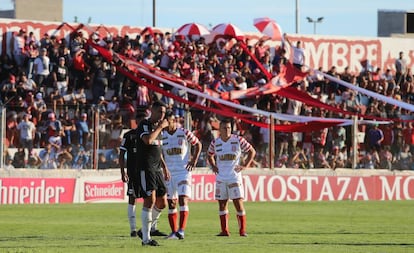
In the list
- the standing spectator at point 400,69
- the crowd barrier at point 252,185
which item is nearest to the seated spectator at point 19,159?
the crowd barrier at point 252,185

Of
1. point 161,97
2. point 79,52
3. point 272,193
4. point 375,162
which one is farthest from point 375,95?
point 79,52

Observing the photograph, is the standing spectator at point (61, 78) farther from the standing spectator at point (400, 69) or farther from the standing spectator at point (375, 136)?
the standing spectator at point (400, 69)

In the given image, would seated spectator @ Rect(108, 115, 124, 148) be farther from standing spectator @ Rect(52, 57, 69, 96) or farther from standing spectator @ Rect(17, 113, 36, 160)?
standing spectator @ Rect(52, 57, 69, 96)

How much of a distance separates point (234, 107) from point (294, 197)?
4.16 meters

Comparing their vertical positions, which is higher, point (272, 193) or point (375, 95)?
point (375, 95)

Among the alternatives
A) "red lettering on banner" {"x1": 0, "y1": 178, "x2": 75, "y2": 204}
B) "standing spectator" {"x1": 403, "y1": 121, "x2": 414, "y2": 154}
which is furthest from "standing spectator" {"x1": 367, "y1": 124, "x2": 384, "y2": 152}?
"red lettering on banner" {"x1": 0, "y1": 178, "x2": 75, "y2": 204}

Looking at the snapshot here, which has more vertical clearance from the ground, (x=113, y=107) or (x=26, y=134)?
(x=113, y=107)

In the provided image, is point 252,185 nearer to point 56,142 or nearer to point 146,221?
point 56,142

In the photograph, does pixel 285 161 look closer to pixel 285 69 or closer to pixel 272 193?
pixel 272 193

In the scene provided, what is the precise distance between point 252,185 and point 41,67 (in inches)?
296

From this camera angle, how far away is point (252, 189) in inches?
1391

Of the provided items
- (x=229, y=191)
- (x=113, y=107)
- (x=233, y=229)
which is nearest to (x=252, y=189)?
(x=113, y=107)

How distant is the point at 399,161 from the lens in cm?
3575

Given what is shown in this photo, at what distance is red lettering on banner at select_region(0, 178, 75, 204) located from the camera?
30953mm
